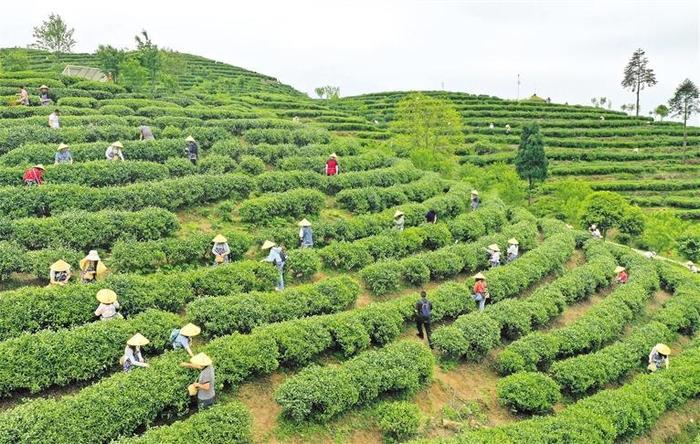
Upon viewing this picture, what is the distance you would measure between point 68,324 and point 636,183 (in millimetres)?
50311

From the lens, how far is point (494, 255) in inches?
770

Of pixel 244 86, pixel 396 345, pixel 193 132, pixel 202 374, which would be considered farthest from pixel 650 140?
pixel 202 374

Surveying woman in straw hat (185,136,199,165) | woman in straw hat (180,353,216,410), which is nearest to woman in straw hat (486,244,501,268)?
woman in straw hat (180,353,216,410)

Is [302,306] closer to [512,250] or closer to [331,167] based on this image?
[512,250]

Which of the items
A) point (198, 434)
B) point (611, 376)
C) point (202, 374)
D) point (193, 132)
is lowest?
point (611, 376)

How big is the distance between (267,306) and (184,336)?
2555 mm

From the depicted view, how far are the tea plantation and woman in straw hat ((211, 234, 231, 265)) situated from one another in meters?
0.71

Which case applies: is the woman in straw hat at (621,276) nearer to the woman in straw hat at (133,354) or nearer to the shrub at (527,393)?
the shrub at (527,393)

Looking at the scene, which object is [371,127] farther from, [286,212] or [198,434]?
[198,434]

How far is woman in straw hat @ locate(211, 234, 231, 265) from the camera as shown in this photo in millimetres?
15672

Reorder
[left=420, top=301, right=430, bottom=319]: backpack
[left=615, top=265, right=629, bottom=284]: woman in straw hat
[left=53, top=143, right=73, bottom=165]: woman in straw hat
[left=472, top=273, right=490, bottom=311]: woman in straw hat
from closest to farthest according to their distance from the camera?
[left=420, top=301, right=430, bottom=319]: backpack < [left=472, top=273, right=490, bottom=311]: woman in straw hat < [left=53, top=143, right=73, bottom=165]: woman in straw hat < [left=615, top=265, right=629, bottom=284]: woman in straw hat

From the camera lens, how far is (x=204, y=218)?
64.1ft

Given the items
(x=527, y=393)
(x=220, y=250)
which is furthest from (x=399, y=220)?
(x=527, y=393)

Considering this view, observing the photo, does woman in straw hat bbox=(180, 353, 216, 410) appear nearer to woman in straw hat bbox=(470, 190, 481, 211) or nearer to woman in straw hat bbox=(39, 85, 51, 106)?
woman in straw hat bbox=(470, 190, 481, 211)
